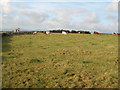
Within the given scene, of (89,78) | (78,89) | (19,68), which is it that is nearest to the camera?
(78,89)

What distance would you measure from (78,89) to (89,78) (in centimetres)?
141

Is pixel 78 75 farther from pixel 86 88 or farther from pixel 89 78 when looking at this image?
pixel 86 88

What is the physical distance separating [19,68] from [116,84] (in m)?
5.26

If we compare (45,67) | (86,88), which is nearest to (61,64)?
(45,67)

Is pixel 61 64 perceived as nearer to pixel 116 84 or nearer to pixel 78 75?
pixel 78 75

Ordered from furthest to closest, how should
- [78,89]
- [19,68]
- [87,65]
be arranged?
[87,65]
[19,68]
[78,89]

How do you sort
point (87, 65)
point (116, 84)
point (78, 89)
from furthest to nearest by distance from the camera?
point (87, 65)
point (116, 84)
point (78, 89)

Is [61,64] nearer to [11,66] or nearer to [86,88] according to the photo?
[11,66]

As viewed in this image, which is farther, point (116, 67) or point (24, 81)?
point (116, 67)

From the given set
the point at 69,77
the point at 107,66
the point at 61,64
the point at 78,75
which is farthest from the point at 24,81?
the point at 107,66

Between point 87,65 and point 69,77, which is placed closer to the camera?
point 69,77

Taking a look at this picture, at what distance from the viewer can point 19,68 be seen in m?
9.41

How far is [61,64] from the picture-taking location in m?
10.2

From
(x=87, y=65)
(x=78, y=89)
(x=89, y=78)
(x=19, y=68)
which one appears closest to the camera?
(x=78, y=89)
